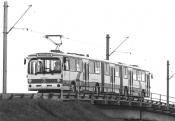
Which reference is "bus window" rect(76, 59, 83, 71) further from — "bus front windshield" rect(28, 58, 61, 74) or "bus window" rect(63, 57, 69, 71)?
"bus front windshield" rect(28, 58, 61, 74)

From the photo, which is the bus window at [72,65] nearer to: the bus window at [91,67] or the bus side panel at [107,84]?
the bus window at [91,67]

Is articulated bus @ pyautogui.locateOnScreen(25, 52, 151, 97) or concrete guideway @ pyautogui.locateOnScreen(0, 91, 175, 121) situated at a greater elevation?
articulated bus @ pyautogui.locateOnScreen(25, 52, 151, 97)

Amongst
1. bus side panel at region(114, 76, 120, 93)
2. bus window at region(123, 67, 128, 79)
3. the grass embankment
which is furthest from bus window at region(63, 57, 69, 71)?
bus window at region(123, 67, 128, 79)

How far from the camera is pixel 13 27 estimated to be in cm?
4012

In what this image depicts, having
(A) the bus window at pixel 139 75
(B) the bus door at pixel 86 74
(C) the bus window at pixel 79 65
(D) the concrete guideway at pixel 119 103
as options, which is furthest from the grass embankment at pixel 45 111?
(A) the bus window at pixel 139 75

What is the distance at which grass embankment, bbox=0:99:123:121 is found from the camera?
32.6 meters

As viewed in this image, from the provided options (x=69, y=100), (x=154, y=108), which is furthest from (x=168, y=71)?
(x=69, y=100)

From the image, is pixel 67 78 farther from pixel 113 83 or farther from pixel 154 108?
pixel 154 108

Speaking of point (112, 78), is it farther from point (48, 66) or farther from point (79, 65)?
point (48, 66)

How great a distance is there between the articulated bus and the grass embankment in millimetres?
3457

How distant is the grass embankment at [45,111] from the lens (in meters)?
32.6

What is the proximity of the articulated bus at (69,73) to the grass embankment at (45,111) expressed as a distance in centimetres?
346

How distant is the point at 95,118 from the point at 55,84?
18.7 feet

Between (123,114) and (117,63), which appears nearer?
(123,114)
